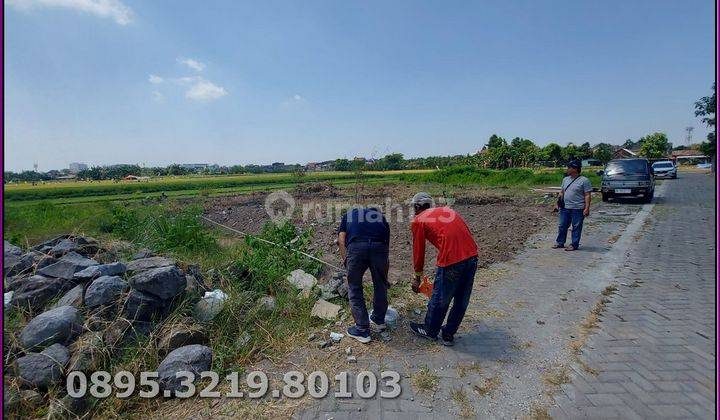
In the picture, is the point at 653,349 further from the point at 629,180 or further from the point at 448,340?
the point at 629,180

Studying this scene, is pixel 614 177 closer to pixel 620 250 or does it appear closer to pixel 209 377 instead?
pixel 620 250

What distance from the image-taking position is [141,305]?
9.78ft

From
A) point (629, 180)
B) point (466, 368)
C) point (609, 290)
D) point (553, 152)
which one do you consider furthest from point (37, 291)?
point (553, 152)

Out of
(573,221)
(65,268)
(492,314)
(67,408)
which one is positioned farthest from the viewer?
(573,221)

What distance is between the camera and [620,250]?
20.2 ft

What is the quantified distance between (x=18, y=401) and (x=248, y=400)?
156 centimetres

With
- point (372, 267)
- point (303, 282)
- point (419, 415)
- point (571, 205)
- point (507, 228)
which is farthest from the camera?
point (507, 228)

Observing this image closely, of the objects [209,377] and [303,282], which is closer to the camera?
[209,377]

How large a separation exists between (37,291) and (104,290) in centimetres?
84

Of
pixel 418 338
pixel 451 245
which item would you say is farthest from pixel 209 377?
pixel 451 245

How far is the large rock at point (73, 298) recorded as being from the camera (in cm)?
306

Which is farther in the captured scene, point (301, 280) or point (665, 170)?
point (665, 170)

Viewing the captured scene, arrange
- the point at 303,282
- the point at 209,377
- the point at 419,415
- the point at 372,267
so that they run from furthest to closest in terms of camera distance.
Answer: the point at 303,282 → the point at 372,267 → the point at 209,377 → the point at 419,415

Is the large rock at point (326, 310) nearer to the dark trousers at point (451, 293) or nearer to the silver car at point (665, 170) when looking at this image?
the dark trousers at point (451, 293)
